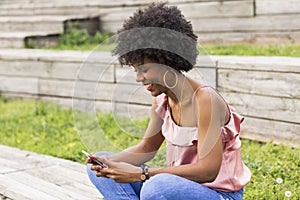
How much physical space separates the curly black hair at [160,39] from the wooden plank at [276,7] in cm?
262

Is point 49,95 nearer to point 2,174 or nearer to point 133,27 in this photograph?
point 2,174

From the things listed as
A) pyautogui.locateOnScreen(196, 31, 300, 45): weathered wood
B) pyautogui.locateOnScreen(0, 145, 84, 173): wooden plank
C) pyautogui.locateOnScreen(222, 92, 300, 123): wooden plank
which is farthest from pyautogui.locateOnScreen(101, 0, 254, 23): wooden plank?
pyautogui.locateOnScreen(0, 145, 84, 173): wooden plank

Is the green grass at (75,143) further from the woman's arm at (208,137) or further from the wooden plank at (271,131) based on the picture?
the woman's arm at (208,137)

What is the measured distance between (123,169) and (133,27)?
0.57 meters

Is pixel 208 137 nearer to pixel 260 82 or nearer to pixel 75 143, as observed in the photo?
pixel 260 82

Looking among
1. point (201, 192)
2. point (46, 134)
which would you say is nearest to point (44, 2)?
point (46, 134)

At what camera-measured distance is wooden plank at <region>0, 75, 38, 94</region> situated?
234 inches

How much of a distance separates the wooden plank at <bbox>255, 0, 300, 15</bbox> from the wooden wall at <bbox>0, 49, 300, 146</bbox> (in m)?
0.80

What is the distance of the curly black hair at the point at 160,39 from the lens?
234 cm

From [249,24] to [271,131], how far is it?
1.47 m

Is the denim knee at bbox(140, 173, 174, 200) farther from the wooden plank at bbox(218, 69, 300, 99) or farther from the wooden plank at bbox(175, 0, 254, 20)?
the wooden plank at bbox(175, 0, 254, 20)

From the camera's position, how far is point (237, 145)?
8.01 ft

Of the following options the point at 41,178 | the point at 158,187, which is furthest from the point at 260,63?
the point at 158,187

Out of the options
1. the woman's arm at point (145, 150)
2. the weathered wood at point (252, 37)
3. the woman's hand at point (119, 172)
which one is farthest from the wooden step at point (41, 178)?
the weathered wood at point (252, 37)
